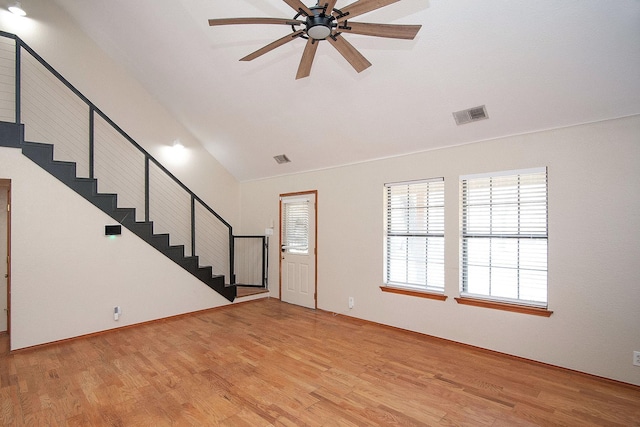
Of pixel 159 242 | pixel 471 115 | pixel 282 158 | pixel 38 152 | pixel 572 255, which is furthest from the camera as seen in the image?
pixel 282 158

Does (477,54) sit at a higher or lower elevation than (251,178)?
higher

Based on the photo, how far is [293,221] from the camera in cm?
610

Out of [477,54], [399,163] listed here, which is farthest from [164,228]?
[477,54]

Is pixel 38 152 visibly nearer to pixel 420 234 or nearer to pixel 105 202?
pixel 105 202

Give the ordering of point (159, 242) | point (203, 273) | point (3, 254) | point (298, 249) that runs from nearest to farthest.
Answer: point (3, 254), point (159, 242), point (203, 273), point (298, 249)

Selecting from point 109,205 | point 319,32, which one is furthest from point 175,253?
point 319,32

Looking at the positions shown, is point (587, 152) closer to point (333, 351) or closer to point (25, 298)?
point (333, 351)

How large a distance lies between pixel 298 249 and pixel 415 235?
236cm

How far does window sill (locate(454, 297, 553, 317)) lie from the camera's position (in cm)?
337

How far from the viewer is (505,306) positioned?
3.60 m

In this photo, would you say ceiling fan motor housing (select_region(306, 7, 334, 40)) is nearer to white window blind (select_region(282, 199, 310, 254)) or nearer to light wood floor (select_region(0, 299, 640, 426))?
light wood floor (select_region(0, 299, 640, 426))

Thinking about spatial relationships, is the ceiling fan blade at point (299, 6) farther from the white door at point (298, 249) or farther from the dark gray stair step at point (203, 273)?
the dark gray stair step at point (203, 273)

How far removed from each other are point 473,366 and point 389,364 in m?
0.88

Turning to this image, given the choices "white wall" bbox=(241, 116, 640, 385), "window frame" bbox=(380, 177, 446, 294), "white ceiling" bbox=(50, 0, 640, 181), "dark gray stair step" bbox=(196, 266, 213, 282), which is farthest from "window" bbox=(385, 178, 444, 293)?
"dark gray stair step" bbox=(196, 266, 213, 282)
